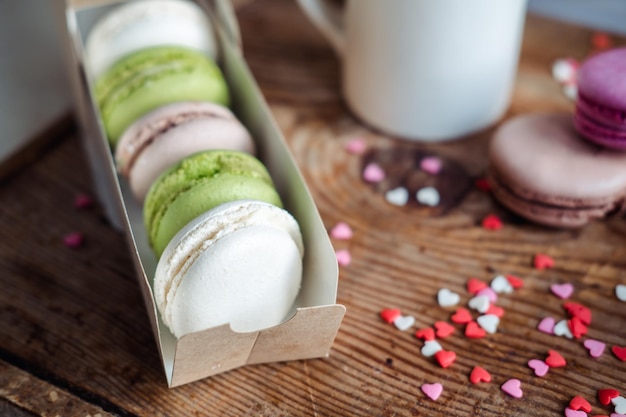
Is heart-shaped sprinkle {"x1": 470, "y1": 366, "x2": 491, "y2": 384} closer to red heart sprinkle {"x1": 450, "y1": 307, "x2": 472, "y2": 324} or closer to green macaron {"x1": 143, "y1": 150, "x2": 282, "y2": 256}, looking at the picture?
red heart sprinkle {"x1": 450, "y1": 307, "x2": 472, "y2": 324}

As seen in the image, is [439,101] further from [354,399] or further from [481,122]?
[354,399]

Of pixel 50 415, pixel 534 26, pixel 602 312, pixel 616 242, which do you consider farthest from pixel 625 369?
pixel 534 26

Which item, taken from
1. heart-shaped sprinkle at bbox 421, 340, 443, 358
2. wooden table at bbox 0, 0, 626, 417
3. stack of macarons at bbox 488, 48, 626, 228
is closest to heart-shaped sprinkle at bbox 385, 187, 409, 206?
wooden table at bbox 0, 0, 626, 417

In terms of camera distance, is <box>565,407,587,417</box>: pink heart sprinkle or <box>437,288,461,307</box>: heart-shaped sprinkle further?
<box>437,288,461,307</box>: heart-shaped sprinkle

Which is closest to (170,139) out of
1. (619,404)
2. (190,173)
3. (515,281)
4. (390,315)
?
(190,173)

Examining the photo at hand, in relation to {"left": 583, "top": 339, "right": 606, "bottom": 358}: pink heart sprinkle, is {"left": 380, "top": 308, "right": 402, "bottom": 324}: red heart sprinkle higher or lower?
higher

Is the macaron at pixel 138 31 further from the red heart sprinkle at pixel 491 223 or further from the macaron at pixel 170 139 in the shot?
the red heart sprinkle at pixel 491 223

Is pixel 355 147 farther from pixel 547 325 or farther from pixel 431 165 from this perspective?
pixel 547 325
